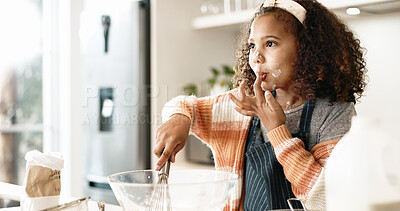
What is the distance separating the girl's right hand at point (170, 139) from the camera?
0.89m

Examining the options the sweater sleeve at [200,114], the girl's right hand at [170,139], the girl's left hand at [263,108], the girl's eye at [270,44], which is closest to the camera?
the girl's right hand at [170,139]

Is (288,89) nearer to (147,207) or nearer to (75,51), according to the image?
(147,207)

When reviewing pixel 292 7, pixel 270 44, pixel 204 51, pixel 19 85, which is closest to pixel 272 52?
pixel 270 44

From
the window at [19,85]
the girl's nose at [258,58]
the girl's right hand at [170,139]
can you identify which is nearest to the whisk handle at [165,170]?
the girl's right hand at [170,139]

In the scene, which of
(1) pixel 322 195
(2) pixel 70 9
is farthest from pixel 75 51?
(1) pixel 322 195

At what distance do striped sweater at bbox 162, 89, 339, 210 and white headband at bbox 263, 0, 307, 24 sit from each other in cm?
27

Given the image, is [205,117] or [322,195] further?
[205,117]

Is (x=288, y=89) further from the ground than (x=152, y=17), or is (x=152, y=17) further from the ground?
(x=152, y=17)

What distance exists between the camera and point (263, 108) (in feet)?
3.28

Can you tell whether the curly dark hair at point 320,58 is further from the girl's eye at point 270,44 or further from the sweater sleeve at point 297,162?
the sweater sleeve at point 297,162

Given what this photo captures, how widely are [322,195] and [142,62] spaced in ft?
5.86

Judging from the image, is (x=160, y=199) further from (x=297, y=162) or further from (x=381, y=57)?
(x=381, y=57)

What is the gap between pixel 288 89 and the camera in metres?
1.17

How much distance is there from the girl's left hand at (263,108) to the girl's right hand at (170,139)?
0.13 meters
